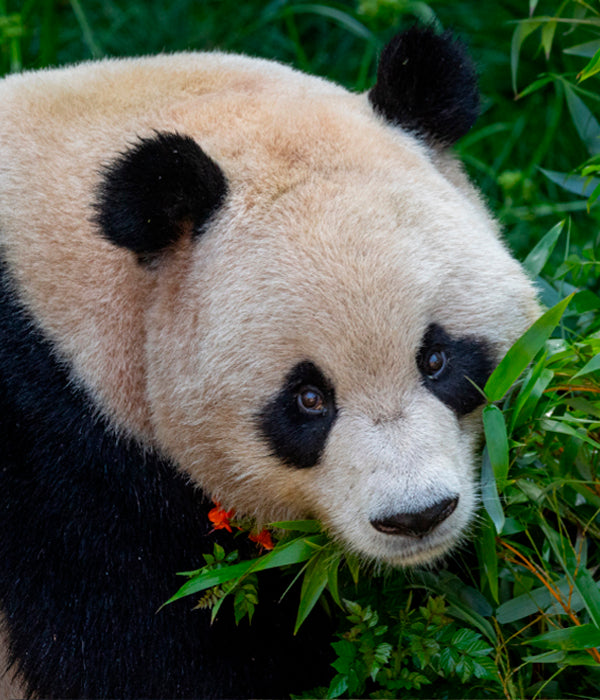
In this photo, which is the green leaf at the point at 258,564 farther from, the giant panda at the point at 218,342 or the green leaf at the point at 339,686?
the green leaf at the point at 339,686

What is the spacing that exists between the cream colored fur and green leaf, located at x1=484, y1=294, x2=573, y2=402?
0.39ft

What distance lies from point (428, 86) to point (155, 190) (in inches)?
34.0

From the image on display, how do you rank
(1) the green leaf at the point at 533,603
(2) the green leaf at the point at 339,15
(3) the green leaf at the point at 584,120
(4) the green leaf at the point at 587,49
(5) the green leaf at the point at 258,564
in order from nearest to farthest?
(5) the green leaf at the point at 258,564, (1) the green leaf at the point at 533,603, (4) the green leaf at the point at 587,49, (3) the green leaf at the point at 584,120, (2) the green leaf at the point at 339,15

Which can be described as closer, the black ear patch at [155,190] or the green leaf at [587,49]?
the black ear patch at [155,190]

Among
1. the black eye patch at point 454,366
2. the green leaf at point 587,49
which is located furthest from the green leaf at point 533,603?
the green leaf at point 587,49

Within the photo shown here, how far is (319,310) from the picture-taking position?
234 centimetres

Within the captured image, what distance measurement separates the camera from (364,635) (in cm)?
243

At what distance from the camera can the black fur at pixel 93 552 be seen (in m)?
2.60

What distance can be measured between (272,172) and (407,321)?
1.73 ft

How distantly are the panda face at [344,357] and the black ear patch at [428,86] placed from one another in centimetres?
26

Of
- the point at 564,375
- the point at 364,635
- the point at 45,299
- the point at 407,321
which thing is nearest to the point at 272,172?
the point at 407,321

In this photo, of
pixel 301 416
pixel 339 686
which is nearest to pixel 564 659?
pixel 339 686

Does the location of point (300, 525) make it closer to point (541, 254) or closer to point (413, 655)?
point (413, 655)

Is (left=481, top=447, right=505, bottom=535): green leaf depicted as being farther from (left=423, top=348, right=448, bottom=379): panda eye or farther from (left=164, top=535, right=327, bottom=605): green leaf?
(left=164, top=535, right=327, bottom=605): green leaf
